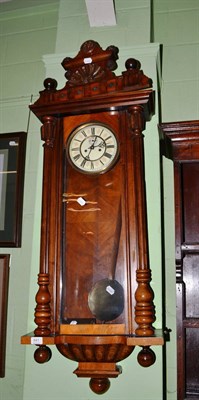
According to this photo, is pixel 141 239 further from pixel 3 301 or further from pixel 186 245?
pixel 3 301

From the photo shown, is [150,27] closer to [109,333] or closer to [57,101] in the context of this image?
[57,101]

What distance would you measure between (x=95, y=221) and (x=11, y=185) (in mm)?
680

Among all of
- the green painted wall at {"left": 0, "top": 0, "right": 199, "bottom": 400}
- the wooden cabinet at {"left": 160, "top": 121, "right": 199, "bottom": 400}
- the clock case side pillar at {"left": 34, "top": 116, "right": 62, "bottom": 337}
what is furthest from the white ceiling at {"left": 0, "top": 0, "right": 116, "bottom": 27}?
the wooden cabinet at {"left": 160, "top": 121, "right": 199, "bottom": 400}

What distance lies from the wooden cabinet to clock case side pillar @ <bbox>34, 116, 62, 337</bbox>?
47 centimetres

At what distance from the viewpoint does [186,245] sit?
1.54 m

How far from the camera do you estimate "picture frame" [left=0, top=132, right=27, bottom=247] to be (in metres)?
1.96

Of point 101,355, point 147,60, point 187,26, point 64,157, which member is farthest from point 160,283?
point 187,26

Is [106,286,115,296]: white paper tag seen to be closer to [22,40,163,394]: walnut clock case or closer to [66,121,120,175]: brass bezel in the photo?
[22,40,163,394]: walnut clock case

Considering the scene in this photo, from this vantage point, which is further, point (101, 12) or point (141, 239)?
point (101, 12)

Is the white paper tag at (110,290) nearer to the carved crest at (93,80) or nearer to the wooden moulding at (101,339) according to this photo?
the wooden moulding at (101,339)

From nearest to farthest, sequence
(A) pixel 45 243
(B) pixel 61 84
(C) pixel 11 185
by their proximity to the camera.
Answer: (A) pixel 45 243 → (B) pixel 61 84 → (C) pixel 11 185

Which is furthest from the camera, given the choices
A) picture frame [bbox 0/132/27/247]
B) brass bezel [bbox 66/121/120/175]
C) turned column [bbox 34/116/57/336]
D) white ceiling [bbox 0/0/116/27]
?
picture frame [bbox 0/132/27/247]

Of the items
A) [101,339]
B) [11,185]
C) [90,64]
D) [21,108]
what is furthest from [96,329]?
[21,108]

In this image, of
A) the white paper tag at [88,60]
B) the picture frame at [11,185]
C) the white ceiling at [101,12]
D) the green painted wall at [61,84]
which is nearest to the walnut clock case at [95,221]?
the white paper tag at [88,60]
